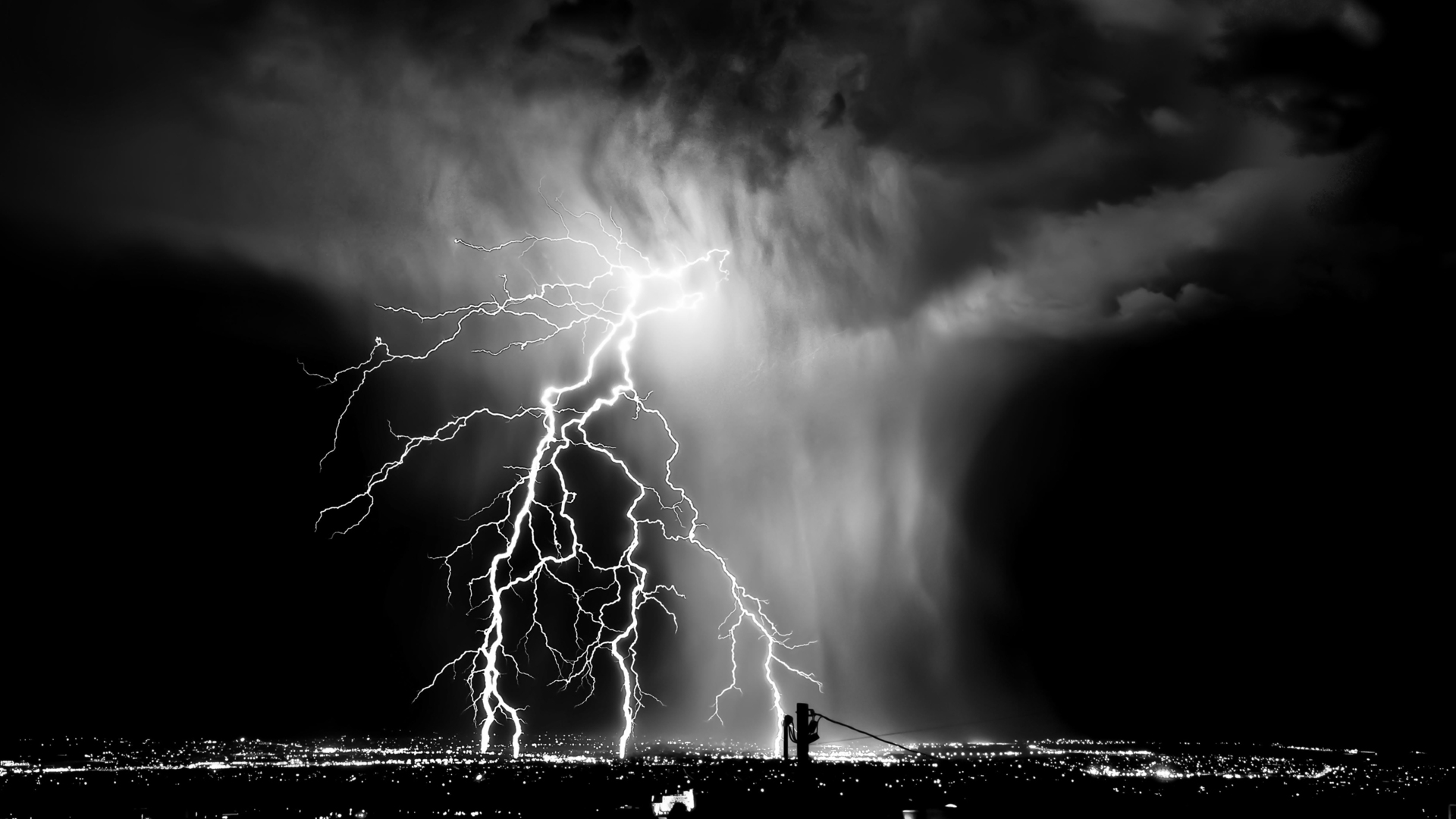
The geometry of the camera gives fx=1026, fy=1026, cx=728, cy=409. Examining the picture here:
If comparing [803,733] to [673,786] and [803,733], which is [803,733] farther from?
[673,786]

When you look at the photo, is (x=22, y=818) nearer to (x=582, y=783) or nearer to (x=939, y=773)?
(x=582, y=783)

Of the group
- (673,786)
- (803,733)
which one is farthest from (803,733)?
(673,786)

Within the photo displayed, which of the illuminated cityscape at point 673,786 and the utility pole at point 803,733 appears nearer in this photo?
the utility pole at point 803,733

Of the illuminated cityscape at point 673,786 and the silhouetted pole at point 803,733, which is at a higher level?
the silhouetted pole at point 803,733

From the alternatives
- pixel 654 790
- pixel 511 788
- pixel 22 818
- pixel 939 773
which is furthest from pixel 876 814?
pixel 939 773

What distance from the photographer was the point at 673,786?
91312 mm

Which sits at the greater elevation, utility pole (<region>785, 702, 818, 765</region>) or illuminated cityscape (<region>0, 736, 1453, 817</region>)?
utility pole (<region>785, 702, 818, 765</region>)

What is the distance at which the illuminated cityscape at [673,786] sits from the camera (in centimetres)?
7025

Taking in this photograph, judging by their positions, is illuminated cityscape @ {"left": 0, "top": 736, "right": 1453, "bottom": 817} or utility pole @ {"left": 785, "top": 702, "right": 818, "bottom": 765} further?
illuminated cityscape @ {"left": 0, "top": 736, "right": 1453, "bottom": 817}

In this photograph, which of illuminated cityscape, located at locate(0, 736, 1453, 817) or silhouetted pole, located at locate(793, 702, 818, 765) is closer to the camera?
silhouetted pole, located at locate(793, 702, 818, 765)

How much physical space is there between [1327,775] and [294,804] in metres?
139

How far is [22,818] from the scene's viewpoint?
2677 inches

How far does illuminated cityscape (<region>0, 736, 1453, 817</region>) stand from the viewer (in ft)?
230

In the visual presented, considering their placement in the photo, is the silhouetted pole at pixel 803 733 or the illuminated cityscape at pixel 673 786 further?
the illuminated cityscape at pixel 673 786
